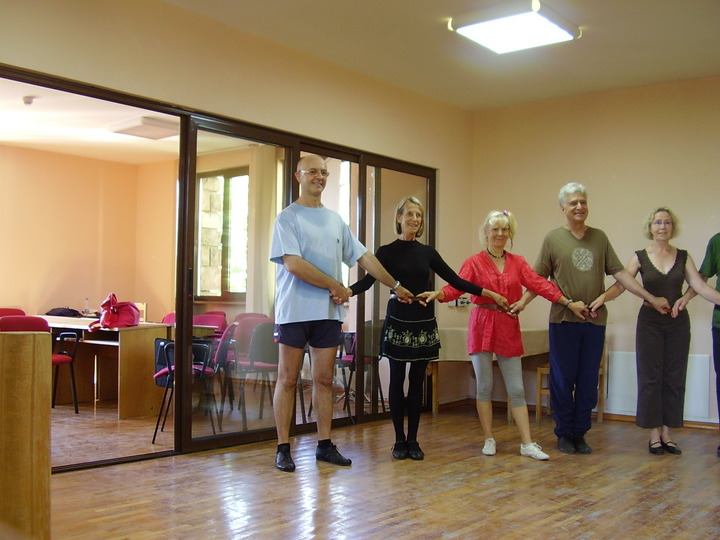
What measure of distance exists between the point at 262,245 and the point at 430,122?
7.47 ft

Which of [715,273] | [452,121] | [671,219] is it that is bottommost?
[715,273]

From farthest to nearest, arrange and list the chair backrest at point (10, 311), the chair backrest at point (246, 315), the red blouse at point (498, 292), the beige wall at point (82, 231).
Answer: the beige wall at point (82, 231) < the chair backrest at point (10, 311) < the chair backrest at point (246, 315) < the red blouse at point (498, 292)

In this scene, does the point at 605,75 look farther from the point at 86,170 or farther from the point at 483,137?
the point at 86,170

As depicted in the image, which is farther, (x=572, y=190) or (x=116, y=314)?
(x=116, y=314)

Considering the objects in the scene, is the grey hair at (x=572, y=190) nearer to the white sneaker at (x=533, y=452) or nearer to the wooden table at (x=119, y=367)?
the white sneaker at (x=533, y=452)

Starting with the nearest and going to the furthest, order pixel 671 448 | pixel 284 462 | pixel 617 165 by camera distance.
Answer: pixel 284 462, pixel 671 448, pixel 617 165

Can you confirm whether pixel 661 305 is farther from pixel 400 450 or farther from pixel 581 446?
pixel 400 450

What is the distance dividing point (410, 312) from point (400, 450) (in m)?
0.82

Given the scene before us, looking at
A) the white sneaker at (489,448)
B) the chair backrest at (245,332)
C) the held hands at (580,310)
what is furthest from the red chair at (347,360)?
the held hands at (580,310)

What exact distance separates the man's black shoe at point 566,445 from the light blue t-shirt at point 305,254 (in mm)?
1642

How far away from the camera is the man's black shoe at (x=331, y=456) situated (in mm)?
4195

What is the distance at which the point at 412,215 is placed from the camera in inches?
169

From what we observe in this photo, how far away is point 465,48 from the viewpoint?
5395 millimetres

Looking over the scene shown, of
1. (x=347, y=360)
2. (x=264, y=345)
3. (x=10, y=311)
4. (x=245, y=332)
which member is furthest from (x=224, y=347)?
(x=10, y=311)
